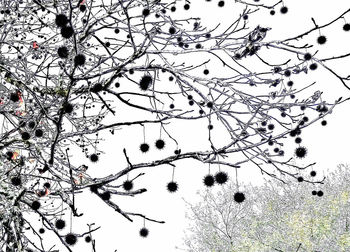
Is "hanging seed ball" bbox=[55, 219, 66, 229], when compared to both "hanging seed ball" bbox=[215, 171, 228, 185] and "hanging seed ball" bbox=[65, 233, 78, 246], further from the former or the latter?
"hanging seed ball" bbox=[215, 171, 228, 185]

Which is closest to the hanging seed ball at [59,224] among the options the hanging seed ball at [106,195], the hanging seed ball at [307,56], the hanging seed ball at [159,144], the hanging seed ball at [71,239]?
the hanging seed ball at [71,239]

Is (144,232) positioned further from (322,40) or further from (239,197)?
(322,40)

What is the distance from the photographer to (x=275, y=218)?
20.8 meters

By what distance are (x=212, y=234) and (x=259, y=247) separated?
472cm

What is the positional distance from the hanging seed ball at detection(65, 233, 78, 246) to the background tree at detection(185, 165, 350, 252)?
46.3 feet

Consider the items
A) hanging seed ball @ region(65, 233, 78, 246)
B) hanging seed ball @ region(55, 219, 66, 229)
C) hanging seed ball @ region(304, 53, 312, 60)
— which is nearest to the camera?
hanging seed ball @ region(65, 233, 78, 246)

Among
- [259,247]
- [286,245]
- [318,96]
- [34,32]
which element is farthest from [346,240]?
[34,32]

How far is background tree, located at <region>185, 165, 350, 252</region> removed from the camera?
55.7 ft

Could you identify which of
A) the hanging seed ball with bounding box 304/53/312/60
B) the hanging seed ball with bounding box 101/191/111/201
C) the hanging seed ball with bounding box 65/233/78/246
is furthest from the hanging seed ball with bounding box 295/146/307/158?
the hanging seed ball with bounding box 65/233/78/246

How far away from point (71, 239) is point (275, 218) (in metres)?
18.8

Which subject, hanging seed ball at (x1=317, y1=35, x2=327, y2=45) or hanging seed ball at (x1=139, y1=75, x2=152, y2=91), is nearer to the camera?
hanging seed ball at (x1=139, y1=75, x2=152, y2=91)

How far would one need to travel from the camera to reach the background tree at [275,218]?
17.0 meters

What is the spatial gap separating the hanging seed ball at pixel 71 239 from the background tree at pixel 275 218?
1411cm

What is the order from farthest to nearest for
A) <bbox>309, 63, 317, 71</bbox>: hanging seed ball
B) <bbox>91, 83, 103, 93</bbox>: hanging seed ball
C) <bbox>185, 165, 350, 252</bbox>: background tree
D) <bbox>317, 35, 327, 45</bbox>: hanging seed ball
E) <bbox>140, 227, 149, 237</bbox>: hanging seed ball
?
<bbox>185, 165, 350, 252</bbox>: background tree
<bbox>309, 63, 317, 71</bbox>: hanging seed ball
<bbox>317, 35, 327, 45</bbox>: hanging seed ball
<bbox>140, 227, 149, 237</bbox>: hanging seed ball
<bbox>91, 83, 103, 93</bbox>: hanging seed ball
